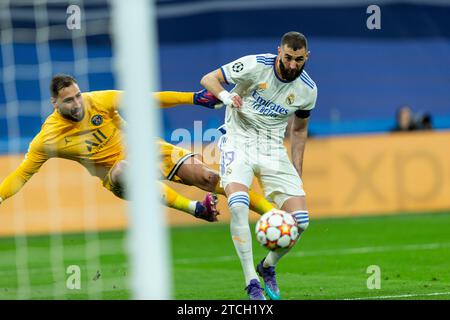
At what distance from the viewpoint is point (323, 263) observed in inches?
482

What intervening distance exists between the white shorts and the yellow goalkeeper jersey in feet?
5.37

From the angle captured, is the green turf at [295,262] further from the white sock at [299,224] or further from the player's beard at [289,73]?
the player's beard at [289,73]

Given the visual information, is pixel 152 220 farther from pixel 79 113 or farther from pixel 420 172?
pixel 420 172

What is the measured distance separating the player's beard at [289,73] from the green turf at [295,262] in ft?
6.74

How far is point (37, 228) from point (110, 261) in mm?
3734

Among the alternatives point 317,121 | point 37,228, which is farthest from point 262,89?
point 317,121

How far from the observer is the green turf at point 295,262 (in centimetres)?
995

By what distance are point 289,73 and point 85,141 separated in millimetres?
2538

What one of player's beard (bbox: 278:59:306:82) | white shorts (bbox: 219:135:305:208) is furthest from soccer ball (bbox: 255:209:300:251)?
player's beard (bbox: 278:59:306:82)

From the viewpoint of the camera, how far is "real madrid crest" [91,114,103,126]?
10.3 meters
